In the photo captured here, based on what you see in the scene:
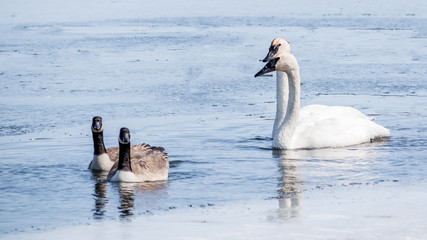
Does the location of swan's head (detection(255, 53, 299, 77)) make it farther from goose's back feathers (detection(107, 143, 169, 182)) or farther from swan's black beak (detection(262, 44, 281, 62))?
goose's back feathers (detection(107, 143, 169, 182))

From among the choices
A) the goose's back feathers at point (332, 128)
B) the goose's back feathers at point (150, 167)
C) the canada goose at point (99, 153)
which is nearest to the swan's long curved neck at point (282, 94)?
the goose's back feathers at point (332, 128)

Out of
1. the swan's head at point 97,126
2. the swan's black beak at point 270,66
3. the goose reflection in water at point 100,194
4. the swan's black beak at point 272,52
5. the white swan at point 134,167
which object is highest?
the swan's black beak at point 272,52

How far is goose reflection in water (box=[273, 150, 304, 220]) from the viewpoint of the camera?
6.71m

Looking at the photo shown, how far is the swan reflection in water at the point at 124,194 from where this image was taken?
7.02m

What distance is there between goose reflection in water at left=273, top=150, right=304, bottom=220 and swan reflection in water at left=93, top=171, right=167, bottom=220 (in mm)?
1165

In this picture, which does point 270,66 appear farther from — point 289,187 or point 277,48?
point 289,187

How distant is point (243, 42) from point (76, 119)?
910cm

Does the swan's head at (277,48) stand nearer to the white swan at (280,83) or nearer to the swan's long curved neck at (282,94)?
the white swan at (280,83)

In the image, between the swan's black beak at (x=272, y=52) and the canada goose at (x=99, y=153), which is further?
the swan's black beak at (x=272, y=52)

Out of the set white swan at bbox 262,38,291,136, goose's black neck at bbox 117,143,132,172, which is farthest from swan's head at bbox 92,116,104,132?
white swan at bbox 262,38,291,136

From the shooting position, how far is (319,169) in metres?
8.76

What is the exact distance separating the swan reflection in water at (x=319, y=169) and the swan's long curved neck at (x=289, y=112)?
0.15 m

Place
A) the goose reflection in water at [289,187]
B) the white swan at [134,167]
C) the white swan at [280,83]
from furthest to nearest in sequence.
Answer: the white swan at [280,83]
the white swan at [134,167]
the goose reflection in water at [289,187]

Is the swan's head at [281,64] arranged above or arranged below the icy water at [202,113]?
above
